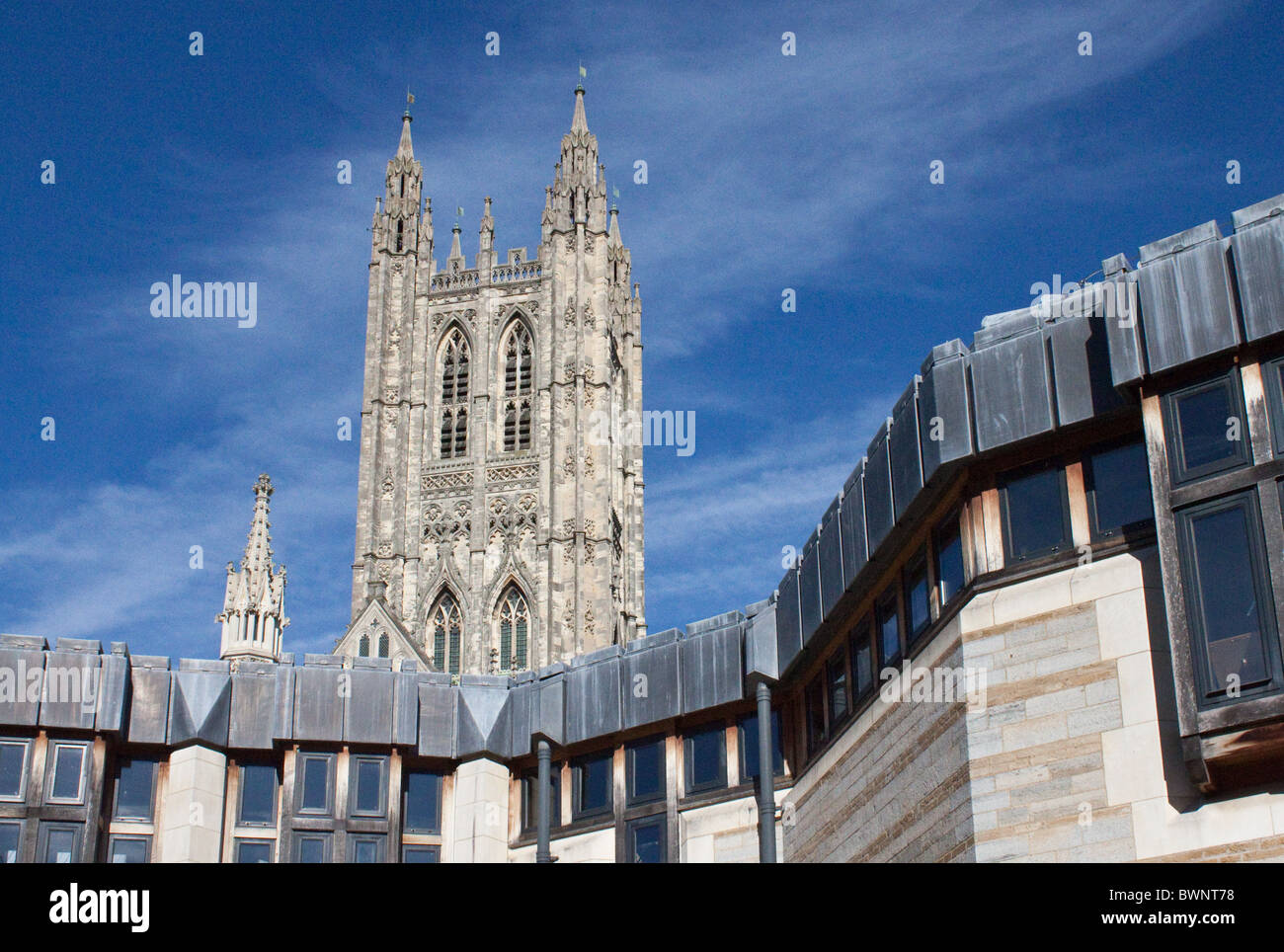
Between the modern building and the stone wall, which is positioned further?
the stone wall

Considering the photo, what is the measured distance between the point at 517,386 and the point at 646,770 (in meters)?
65.8

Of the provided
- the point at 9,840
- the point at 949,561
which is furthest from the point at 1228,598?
the point at 9,840

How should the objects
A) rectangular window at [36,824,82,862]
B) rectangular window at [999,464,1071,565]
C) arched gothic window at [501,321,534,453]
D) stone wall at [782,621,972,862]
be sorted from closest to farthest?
rectangular window at [999,464,1071,565] < stone wall at [782,621,972,862] < rectangular window at [36,824,82,862] < arched gothic window at [501,321,534,453]

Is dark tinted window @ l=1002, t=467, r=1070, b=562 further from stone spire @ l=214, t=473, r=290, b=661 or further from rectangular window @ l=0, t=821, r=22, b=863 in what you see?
stone spire @ l=214, t=473, r=290, b=661

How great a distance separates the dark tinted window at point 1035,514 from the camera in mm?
21828

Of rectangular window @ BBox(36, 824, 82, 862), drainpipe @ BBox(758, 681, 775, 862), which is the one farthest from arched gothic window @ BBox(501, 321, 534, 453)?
drainpipe @ BBox(758, 681, 775, 862)

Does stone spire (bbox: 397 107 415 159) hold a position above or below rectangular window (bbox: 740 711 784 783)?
above

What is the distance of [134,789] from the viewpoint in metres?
32.4

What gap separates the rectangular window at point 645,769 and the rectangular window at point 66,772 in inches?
380

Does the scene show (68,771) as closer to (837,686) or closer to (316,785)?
(316,785)

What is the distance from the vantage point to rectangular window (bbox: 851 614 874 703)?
25969 mm

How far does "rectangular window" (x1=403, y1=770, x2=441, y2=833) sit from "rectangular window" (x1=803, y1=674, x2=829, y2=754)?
27.9 ft

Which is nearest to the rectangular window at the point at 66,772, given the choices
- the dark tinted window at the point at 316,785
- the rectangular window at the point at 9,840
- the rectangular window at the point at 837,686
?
the rectangular window at the point at 9,840
